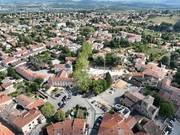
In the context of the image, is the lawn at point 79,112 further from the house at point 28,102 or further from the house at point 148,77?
the house at point 148,77

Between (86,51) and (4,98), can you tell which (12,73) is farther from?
(86,51)

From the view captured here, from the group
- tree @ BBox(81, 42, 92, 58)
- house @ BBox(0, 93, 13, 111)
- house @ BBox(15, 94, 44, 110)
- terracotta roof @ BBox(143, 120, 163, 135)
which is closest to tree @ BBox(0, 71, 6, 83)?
house @ BBox(0, 93, 13, 111)

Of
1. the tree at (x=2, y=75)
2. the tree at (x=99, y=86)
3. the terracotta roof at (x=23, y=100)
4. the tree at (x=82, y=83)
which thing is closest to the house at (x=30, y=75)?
the tree at (x=2, y=75)

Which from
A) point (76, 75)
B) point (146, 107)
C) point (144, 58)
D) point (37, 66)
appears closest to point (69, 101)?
point (76, 75)

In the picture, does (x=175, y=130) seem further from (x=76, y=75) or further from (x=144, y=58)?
(x=144, y=58)

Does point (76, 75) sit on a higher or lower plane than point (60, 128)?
higher

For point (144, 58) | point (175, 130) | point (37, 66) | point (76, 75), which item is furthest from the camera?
A: point (144, 58)
